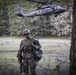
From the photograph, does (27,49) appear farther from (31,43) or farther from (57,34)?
(57,34)

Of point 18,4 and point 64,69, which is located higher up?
point 18,4

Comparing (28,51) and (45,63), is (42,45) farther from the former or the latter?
(28,51)

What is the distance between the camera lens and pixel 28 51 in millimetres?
7742

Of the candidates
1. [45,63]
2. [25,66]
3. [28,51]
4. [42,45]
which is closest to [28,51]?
[28,51]

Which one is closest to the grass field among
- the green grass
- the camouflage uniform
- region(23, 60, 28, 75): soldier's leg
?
the camouflage uniform

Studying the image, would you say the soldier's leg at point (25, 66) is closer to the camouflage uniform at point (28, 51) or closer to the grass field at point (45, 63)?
the camouflage uniform at point (28, 51)

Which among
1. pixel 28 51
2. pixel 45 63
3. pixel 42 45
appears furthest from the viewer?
pixel 42 45

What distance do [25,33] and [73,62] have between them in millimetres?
1677

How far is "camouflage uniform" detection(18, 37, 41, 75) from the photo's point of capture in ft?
25.0

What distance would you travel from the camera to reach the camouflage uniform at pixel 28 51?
7.62 metres

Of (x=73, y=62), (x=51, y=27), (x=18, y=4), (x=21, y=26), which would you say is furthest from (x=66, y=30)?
(x=73, y=62)

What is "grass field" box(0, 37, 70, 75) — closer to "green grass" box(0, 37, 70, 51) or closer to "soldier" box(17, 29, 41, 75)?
"soldier" box(17, 29, 41, 75)

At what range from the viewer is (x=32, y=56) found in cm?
771

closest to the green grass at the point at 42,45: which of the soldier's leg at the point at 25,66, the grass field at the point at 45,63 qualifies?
the grass field at the point at 45,63
